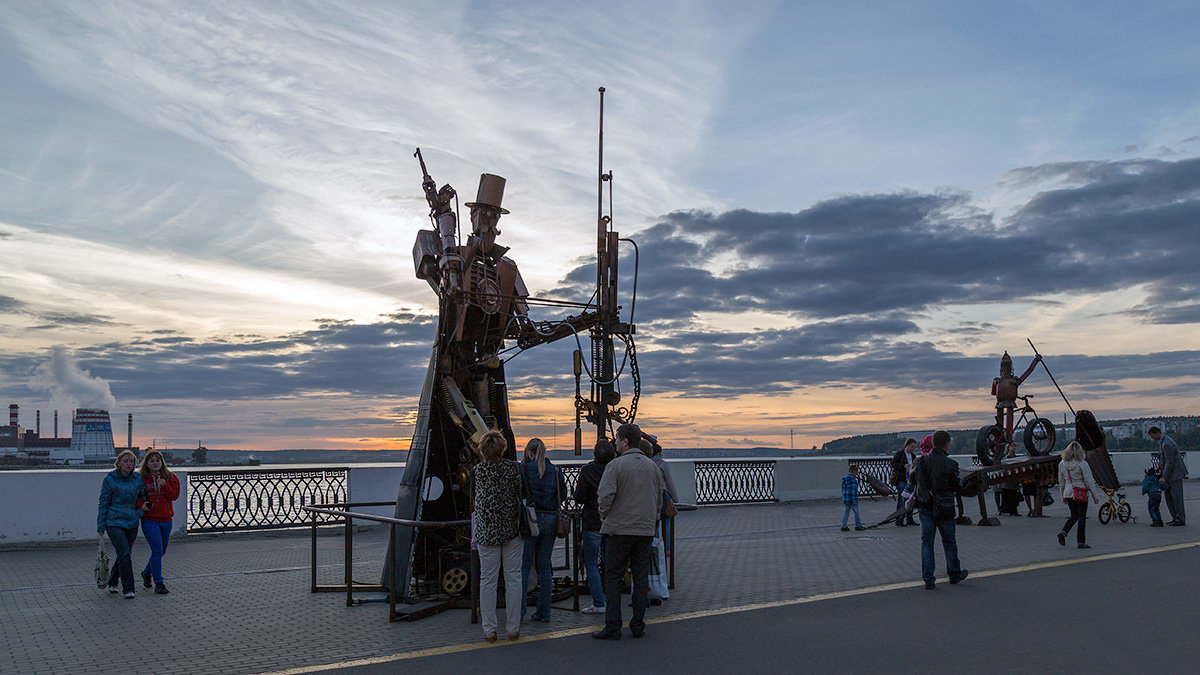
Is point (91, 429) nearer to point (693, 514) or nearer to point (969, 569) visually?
point (693, 514)

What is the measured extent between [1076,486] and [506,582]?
955 centimetres

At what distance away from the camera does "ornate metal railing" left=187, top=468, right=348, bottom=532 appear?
17.1 metres

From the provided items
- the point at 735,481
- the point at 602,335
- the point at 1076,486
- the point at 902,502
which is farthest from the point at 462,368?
the point at 735,481

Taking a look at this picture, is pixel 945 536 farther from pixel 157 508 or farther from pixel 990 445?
pixel 990 445

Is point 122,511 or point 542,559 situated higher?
point 122,511

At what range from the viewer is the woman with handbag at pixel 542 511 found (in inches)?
326

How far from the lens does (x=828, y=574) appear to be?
10969mm

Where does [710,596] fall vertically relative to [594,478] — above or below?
below

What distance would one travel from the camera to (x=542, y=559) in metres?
8.45

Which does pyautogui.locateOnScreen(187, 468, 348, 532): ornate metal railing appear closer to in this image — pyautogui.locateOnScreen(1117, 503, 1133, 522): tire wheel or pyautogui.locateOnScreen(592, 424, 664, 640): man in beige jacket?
pyautogui.locateOnScreen(592, 424, 664, 640): man in beige jacket

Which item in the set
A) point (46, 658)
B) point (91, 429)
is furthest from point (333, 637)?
point (91, 429)

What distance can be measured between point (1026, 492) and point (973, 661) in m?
14.2

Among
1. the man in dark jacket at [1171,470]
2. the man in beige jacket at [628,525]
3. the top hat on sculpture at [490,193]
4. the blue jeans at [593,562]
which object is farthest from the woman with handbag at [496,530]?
the man in dark jacket at [1171,470]

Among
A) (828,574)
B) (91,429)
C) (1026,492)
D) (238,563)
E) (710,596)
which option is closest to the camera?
(710,596)
